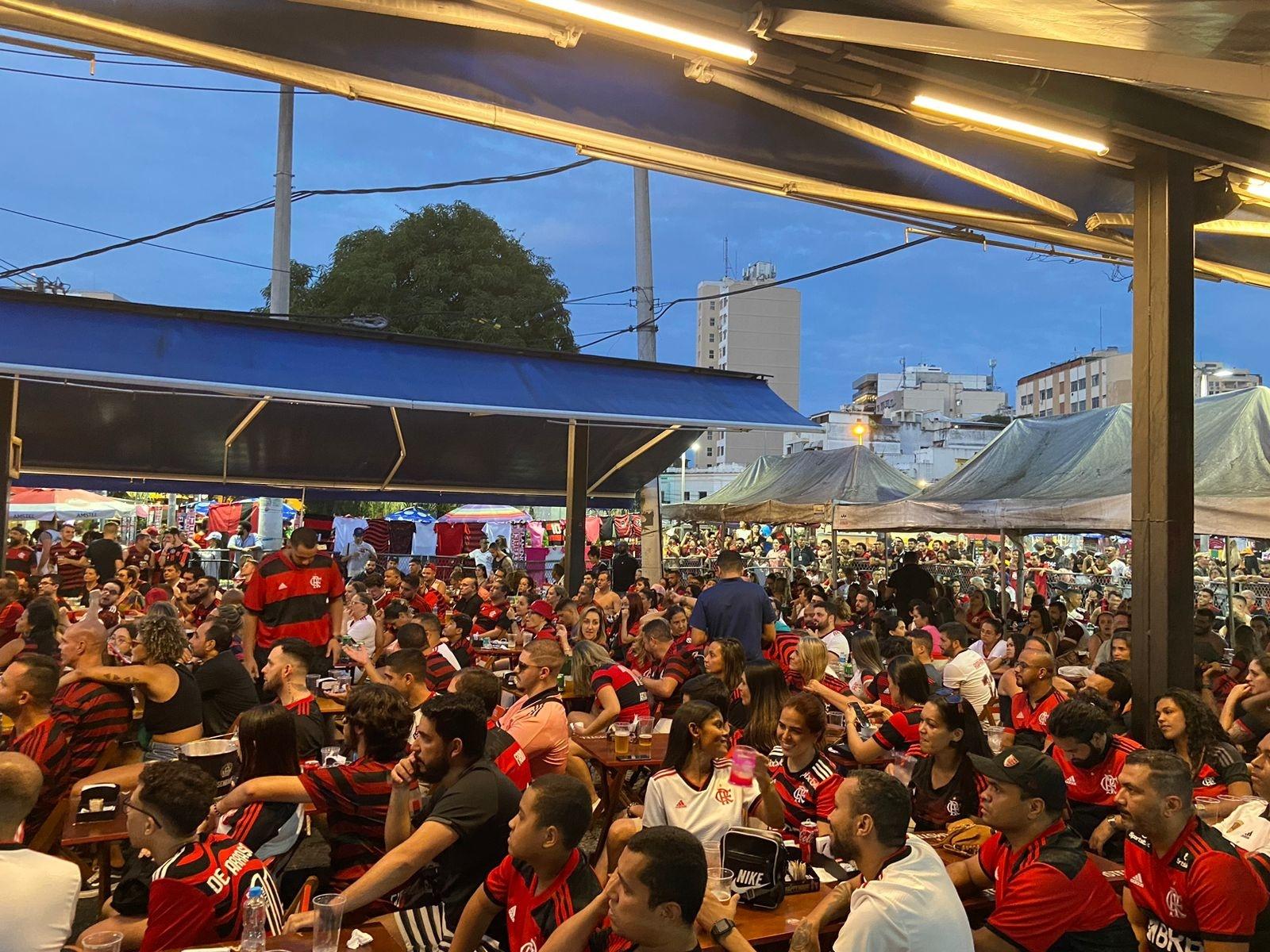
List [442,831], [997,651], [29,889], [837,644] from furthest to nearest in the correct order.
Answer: [997,651] → [837,644] → [442,831] → [29,889]

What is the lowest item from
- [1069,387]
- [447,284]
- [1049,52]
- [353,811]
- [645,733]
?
[645,733]

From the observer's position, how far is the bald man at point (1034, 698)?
600 centimetres

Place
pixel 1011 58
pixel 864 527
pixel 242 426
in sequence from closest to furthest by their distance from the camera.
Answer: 1. pixel 1011 58
2. pixel 242 426
3. pixel 864 527

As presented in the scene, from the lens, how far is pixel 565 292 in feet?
103

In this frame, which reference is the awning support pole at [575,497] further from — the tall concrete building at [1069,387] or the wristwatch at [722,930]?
the tall concrete building at [1069,387]

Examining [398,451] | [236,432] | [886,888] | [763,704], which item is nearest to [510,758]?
[763,704]

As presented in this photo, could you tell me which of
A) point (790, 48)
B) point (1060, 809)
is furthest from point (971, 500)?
point (1060, 809)

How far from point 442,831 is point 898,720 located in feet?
9.24

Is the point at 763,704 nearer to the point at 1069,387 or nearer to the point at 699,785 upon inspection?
the point at 699,785

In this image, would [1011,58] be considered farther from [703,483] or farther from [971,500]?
[703,483]

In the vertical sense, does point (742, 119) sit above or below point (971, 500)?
above

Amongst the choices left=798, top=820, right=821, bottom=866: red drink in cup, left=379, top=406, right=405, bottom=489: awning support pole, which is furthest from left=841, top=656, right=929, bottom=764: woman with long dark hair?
left=379, top=406, right=405, bottom=489: awning support pole

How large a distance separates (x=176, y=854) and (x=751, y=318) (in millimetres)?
105196

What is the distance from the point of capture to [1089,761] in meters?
4.73
